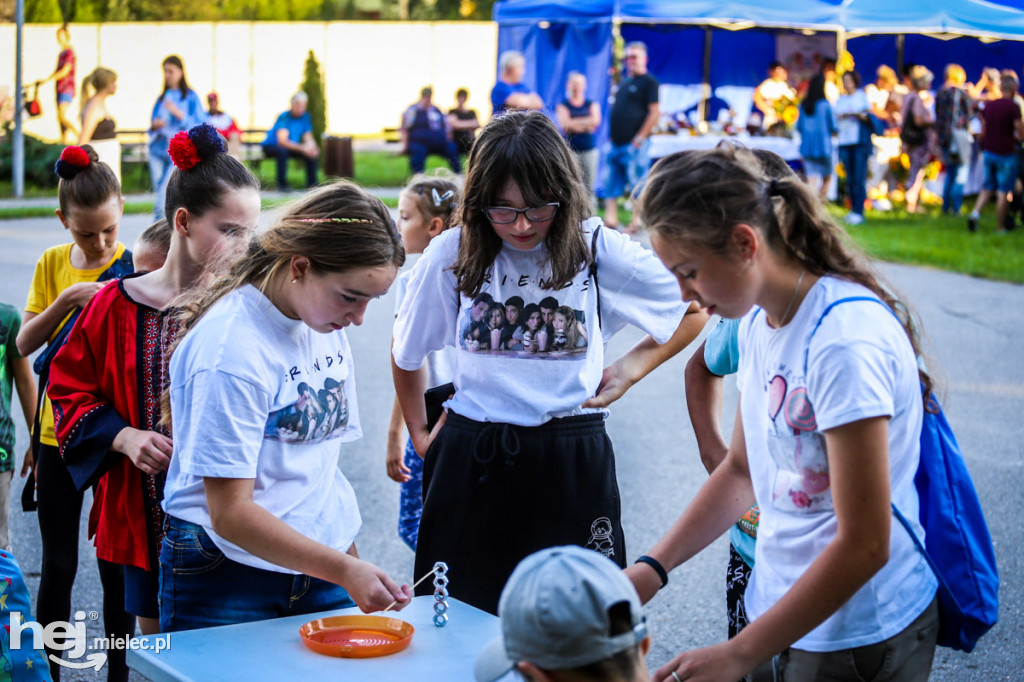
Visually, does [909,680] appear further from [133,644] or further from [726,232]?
[133,644]

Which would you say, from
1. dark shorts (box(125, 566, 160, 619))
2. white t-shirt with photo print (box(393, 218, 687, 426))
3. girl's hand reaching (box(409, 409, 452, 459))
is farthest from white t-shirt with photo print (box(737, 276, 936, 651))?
dark shorts (box(125, 566, 160, 619))

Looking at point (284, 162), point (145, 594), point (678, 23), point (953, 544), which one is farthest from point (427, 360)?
point (284, 162)

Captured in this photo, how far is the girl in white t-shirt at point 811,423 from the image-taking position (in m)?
1.75

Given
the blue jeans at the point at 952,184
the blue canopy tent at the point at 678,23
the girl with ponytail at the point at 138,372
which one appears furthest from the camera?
the blue jeans at the point at 952,184

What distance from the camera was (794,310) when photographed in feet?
6.26

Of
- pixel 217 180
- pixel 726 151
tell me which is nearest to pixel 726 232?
pixel 726 151

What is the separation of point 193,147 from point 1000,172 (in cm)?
1371

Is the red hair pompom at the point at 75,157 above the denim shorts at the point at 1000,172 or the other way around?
above

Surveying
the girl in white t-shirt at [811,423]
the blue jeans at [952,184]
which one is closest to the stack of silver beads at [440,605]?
the girl in white t-shirt at [811,423]

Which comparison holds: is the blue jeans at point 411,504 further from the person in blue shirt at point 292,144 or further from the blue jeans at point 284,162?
the person in blue shirt at point 292,144

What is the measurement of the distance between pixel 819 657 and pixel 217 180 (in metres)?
1.95

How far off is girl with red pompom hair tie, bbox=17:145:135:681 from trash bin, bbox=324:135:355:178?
51.2 ft

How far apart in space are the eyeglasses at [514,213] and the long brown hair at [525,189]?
0.02 meters

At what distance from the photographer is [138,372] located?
284 cm
